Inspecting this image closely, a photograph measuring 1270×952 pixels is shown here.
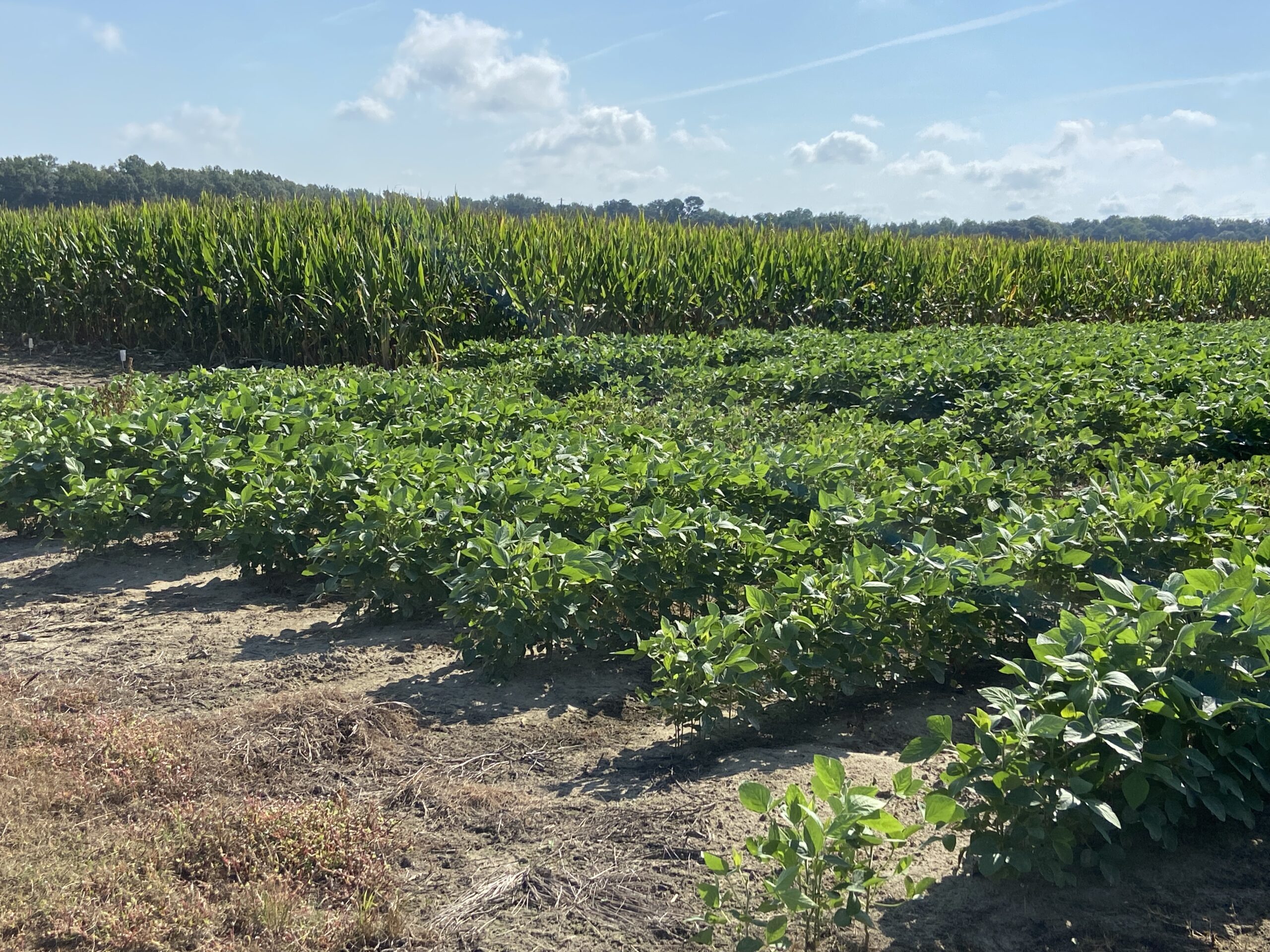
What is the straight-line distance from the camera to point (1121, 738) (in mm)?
2180

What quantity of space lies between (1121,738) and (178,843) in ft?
7.74

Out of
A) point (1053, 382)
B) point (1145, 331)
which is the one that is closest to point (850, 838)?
point (1053, 382)

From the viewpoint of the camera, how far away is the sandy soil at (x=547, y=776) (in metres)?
2.24

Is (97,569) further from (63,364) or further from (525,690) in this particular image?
(63,364)

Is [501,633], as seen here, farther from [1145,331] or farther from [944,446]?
[1145,331]

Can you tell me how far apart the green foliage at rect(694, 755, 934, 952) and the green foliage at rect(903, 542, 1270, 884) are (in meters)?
0.21

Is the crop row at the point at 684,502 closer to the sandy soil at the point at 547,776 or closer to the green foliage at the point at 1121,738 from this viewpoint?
the sandy soil at the point at 547,776

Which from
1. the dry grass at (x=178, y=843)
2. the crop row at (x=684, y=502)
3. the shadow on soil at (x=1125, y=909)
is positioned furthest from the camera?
the crop row at (x=684, y=502)

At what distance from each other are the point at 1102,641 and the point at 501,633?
198 cm

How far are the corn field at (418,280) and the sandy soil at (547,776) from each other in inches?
329

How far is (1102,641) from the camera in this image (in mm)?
2408

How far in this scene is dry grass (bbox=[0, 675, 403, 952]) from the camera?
2260 millimetres

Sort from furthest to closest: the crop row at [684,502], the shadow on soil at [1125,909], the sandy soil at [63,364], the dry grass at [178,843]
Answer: the sandy soil at [63,364] < the crop row at [684,502] < the dry grass at [178,843] < the shadow on soil at [1125,909]

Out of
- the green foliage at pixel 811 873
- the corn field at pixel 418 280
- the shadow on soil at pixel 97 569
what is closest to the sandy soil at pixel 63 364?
the corn field at pixel 418 280
